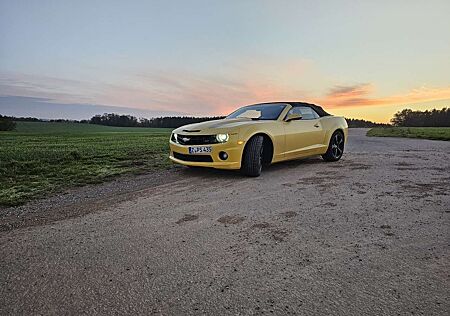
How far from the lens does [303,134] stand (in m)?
6.22

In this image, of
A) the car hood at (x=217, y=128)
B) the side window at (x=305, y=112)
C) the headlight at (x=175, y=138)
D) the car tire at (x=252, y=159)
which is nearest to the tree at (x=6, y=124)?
the headlight at (x=175, y=138)

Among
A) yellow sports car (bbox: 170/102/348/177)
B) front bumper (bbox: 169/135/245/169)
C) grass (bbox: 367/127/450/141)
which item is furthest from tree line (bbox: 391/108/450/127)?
front bumper (bbox: 169/135/245/169)

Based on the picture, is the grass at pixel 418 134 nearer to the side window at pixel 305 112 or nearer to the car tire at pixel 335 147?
the car tire at pixel 335 147

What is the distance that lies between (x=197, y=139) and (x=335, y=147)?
3683 mm

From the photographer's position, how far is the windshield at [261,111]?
238 inches

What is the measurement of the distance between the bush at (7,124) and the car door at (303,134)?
41.1m

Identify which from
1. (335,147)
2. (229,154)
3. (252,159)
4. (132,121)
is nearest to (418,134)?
(335,147)

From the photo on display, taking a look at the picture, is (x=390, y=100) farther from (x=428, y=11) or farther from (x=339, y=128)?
(x=339, y=128)

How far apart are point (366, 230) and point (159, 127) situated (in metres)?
45.4

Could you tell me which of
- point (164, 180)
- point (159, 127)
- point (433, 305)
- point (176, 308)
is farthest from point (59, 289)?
point (159, 127)

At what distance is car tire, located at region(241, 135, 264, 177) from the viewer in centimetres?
517

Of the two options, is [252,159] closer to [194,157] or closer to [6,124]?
[194,157]

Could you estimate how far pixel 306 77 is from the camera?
14602mm

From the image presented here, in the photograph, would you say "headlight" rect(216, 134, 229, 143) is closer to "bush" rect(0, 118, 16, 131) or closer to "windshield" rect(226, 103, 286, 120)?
"windshield" rect(226, 103, 286, 120)
